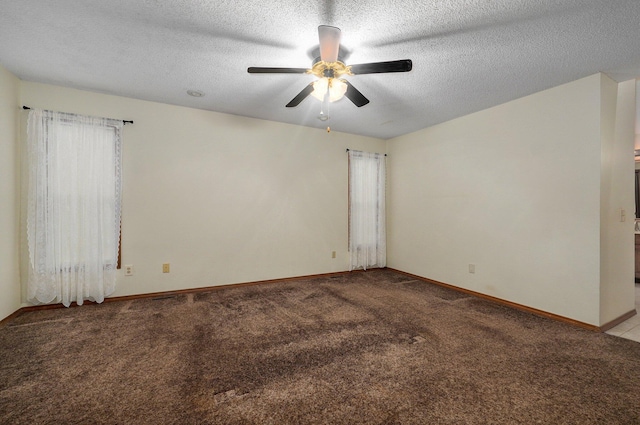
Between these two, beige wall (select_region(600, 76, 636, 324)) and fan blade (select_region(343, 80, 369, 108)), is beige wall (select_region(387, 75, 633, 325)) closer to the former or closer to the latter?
beige wall (select_region(600, 76, 636, 324))

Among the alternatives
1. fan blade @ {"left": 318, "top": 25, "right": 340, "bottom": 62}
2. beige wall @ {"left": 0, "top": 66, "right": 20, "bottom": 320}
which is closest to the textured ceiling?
fan blade @ {"left": 318, "top": 25, "right": 340, "bottom": 62}

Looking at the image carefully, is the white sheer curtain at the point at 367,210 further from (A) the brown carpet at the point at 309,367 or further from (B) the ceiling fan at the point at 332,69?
(B) the ceiling fan at the point at 332,69

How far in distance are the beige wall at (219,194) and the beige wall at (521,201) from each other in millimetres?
1551

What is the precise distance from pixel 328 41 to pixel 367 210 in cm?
334

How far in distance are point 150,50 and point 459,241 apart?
4185 millimetres

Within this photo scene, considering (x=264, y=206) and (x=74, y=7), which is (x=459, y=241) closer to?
(x=264, y=206)

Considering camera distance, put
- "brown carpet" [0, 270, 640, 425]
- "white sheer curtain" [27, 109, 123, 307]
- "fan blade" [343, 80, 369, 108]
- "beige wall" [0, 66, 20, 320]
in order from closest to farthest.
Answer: "brown carpet" [0, 270, 640, 425] < "fan blade" [343, 80, 369, 108] < "beige wall" [0, 66, 20, 320] < "white sheer curtain" [27, 109, 123, 307]


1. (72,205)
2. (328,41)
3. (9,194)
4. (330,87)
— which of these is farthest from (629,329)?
(9,194)

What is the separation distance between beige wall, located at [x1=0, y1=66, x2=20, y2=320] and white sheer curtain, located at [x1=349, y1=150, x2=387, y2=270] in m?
4.19

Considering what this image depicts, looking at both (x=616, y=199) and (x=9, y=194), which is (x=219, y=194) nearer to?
(x=9, y=194)

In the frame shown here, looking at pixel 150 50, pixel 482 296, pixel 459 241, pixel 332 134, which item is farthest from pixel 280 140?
pixel 482 296

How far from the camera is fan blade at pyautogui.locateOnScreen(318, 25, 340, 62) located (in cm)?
185

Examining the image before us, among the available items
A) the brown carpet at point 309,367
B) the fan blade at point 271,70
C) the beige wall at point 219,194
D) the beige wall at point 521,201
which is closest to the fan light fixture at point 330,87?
the fan blade at point 271,70

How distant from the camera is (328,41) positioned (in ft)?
6.20
